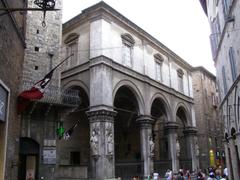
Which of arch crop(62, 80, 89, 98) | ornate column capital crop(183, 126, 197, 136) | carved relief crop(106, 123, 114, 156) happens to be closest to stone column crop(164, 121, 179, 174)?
ornate column capital crop(183, 126, 197, 136)

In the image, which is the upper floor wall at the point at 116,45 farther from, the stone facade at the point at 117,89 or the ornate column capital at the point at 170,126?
the ornate column capital at the point at 170,126

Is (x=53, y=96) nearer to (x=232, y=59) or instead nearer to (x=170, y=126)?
(x=232, y=59)

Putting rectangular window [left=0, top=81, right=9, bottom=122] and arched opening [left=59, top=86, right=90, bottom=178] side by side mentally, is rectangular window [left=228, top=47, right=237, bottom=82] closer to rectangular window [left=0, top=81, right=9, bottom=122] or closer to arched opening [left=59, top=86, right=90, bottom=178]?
rectangular window [left=0, top=81, right=9, bottom=122]

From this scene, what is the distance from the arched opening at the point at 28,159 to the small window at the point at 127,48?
887cm

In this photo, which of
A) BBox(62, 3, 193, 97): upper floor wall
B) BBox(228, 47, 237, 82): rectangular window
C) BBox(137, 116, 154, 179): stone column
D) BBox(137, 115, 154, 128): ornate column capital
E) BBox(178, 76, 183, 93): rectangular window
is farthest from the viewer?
BBox(178, 76, 183, 93): rectangular window

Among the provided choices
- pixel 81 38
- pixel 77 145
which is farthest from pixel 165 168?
pixel 81 38

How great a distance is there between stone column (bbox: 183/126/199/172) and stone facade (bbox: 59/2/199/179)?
0.30 feet

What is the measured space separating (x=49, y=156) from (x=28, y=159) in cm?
96

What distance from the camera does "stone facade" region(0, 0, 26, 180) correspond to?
7.89 meters

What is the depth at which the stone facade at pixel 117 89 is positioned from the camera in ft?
55.8

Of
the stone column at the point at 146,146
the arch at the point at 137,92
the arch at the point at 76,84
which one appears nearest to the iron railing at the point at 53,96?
the arch at the point at 76,84

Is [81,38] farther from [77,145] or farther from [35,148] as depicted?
[35,148]

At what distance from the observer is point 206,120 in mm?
33062

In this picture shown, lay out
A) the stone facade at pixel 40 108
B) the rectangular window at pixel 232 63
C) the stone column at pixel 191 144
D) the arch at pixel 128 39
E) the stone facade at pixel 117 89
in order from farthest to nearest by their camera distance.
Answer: the stone column at pixel 191 144
the arch at pixel 128 39
the stone facade at pixel 117 89
the stone facade at pixel 40 108
the rectangular window at pixel 232 63
